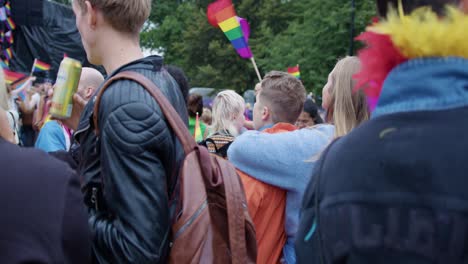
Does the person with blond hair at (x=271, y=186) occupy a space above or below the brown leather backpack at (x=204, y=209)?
below

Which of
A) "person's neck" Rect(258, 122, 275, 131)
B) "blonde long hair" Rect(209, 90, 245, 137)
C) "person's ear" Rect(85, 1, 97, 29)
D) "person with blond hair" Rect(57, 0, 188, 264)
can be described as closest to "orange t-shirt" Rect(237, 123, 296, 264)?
"person's neck" Rect(258, 122, 275, 131)

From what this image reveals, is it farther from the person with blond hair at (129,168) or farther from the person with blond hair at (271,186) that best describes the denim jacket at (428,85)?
the person with blond hair at (271,186)

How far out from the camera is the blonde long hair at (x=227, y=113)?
5.02 m

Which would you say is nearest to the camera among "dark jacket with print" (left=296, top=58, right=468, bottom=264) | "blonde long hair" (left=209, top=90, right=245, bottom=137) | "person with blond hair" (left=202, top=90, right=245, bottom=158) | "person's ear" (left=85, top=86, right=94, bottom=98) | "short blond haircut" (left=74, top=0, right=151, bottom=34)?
"dark jacket with print" (left=296, top=58, right=468, bottom=264)

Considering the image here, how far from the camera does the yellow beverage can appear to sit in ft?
8.14

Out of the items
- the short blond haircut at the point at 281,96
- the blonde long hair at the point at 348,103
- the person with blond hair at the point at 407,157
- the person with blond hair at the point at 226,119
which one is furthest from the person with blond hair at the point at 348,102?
the person with blond hair at the point at 226,119

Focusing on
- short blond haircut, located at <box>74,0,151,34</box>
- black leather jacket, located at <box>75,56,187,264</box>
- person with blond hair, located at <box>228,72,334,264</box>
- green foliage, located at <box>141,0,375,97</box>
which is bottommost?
green foliage, located at <box>141,0,375,97</box>

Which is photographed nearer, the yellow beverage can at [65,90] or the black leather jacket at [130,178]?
the black leather jacket at [130,178]

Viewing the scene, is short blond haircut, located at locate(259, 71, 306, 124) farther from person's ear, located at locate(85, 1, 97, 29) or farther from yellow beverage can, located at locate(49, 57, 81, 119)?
person's ear, located at locate(85, 1, 97, 29)

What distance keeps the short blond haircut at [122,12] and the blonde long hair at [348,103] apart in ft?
3.76

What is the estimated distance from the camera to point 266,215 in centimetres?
324

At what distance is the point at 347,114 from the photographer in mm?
2881

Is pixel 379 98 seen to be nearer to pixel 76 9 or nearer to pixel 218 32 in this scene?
pixel 76 9

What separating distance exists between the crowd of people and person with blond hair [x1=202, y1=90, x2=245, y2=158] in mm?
2256
